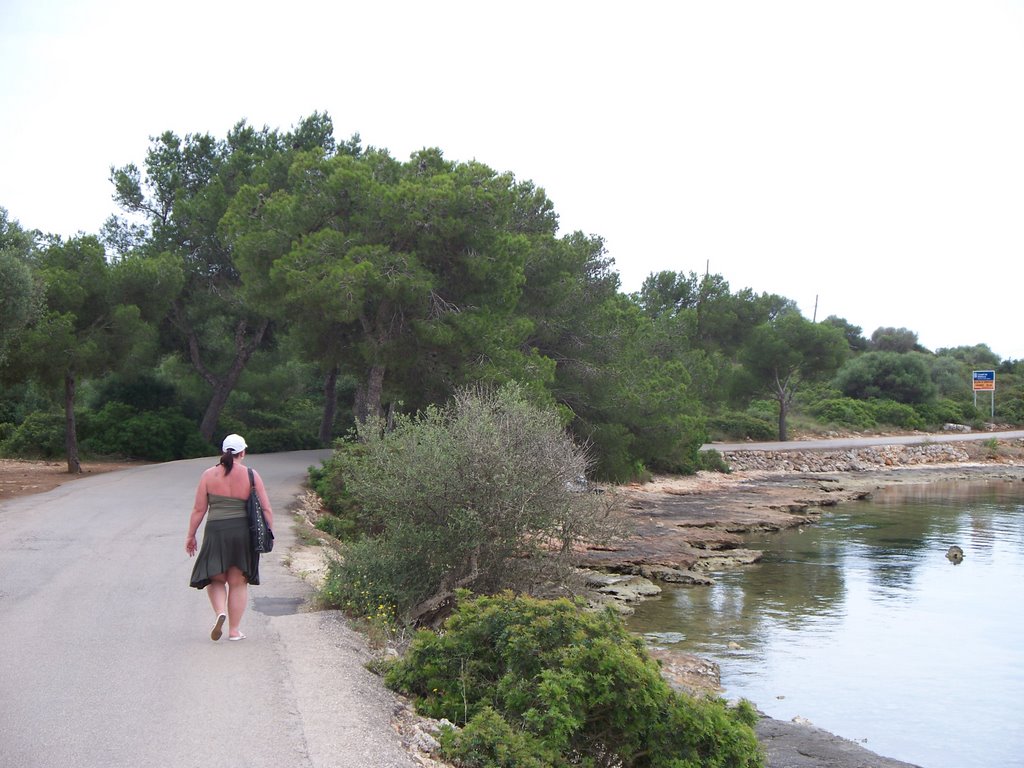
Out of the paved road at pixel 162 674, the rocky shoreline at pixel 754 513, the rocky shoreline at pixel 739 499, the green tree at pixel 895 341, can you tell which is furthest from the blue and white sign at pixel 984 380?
the paved road at pixel 162 674

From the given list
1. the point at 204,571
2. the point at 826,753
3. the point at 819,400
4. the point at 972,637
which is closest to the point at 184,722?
the point at 204,571

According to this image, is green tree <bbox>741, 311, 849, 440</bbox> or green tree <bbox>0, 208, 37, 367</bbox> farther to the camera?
green tree <bbox>741, 311, 849, 440</bbox>

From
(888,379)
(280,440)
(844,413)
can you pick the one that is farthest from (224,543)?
(888,379)

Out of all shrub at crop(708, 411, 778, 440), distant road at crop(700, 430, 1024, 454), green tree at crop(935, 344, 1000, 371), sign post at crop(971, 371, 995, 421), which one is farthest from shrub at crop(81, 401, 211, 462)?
green tree at crop(935, 344, 1000, 371)

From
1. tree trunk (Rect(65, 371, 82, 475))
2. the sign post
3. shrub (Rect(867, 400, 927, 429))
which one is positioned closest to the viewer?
tree trunk (Rect(65, 371, 82, 475))

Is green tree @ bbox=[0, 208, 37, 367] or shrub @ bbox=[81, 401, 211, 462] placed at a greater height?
green tree @ bbox=[0, 208, 37, 367]

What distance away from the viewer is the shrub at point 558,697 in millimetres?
7195

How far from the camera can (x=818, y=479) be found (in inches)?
1786

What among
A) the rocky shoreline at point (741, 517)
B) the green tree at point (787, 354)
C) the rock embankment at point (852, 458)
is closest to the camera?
the rocky shoreline at point (741, 517)

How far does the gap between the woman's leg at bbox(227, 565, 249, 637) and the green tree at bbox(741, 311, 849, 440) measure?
5276 centimetres

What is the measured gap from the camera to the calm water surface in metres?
12.3

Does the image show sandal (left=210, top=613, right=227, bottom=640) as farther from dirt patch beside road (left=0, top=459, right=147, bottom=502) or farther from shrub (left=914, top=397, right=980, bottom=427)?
shrub (left=914, top=397, right=980, bottom=427)

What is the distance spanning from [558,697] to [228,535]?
3.51m

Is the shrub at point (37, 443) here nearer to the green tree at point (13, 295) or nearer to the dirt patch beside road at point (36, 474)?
the dirt patch beside road at point (36, 474)
